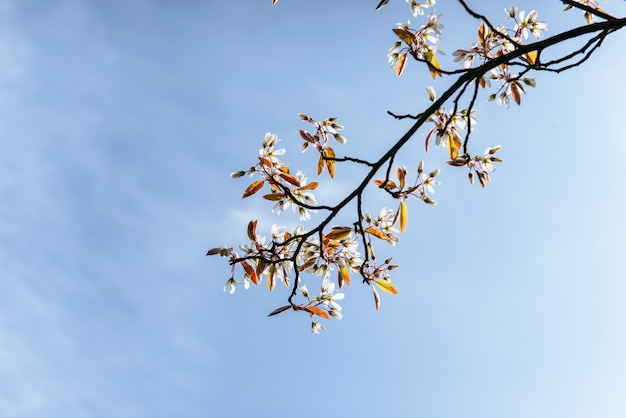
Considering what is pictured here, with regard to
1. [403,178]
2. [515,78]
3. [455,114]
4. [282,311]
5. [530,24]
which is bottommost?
[282,311]

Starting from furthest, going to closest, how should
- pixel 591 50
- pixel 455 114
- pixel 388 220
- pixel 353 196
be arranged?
pixel 388 220 < pixel 455 114 < pixel 353 196 < pixel 591 50

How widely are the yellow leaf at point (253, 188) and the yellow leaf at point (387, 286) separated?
861mm

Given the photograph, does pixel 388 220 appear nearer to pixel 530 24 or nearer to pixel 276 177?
pixel 276 177

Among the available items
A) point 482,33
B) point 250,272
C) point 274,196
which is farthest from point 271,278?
point 482,33

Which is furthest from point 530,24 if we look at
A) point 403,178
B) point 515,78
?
point 403,178

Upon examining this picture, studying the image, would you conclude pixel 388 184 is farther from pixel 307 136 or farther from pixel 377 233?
pixel 307 136

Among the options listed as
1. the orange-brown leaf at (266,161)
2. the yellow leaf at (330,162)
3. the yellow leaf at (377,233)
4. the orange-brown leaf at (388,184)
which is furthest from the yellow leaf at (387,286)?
the orange-brown leaf at (266,161)

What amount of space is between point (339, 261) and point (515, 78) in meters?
1.48

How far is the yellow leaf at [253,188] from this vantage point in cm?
310

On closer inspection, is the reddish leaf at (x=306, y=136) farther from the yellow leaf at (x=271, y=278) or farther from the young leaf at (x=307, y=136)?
the yellow leaf at (x=271, y=278)

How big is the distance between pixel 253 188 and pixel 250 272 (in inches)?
19.4

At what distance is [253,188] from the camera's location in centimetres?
311

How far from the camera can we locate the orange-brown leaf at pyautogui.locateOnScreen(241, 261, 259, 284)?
318 cm

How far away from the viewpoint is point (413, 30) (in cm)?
312
